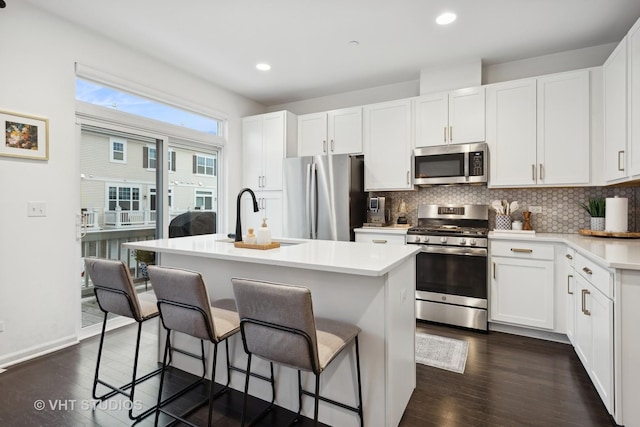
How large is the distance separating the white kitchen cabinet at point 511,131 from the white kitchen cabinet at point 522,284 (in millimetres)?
703

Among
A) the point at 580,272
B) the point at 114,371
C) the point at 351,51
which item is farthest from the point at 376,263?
the point at 351,51

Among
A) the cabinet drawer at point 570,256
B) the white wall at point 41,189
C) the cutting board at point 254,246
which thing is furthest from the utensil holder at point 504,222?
the white wall at point 41,189

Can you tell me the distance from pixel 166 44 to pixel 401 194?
10.0 feet

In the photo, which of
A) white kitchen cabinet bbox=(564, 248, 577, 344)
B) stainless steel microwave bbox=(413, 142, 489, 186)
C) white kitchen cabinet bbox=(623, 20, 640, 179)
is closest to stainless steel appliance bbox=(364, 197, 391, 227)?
stainless steel microwave bbox=(413, 142, 489, 186)

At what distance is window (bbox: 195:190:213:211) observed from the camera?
14.1ft

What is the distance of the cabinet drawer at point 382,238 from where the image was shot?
3646 mm

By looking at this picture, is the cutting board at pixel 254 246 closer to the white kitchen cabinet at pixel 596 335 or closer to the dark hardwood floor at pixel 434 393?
the dark hardwood floor at pixel 434 393

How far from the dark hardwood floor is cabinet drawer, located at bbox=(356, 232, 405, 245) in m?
1.28

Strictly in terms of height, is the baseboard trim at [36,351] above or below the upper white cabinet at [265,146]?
below

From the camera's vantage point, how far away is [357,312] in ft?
5.71

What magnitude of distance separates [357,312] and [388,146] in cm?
263

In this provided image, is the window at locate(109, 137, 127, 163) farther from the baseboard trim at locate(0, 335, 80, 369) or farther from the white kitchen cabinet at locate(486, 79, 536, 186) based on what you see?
the white kitchen cabinet at locate(486, 79, 536, 186)

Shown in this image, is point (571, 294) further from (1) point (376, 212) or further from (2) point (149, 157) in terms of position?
(2) point (149, 157)
